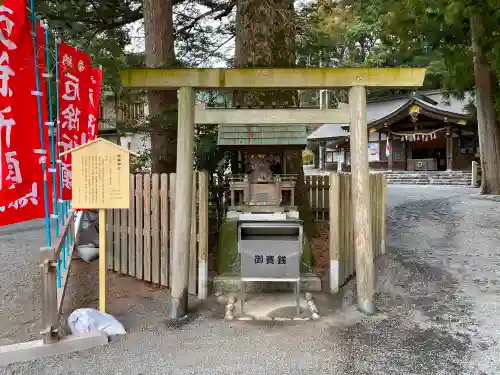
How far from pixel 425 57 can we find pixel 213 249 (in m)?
17.6

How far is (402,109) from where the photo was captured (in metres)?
23.0

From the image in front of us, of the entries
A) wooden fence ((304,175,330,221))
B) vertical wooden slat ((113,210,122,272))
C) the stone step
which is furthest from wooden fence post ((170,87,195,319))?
the stone step

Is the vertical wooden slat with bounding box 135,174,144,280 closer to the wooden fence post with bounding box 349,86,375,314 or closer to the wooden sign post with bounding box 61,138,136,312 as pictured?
the wooden sign post with bounding box 61,138,136,312

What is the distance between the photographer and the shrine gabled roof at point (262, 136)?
6410mm

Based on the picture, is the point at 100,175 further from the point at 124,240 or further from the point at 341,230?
the point at 341,230

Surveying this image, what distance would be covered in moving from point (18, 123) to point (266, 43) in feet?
15.4

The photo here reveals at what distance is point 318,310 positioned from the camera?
470 cm

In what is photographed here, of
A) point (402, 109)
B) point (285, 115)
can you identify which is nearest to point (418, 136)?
point (402, 109)

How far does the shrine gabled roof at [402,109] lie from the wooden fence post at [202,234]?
16068 millimetres

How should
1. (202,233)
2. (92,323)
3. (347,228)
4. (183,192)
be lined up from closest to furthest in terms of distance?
(92,323)
(183,192)
(202,233)
(347,228)

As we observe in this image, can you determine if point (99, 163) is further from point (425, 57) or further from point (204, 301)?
point (425, 57)

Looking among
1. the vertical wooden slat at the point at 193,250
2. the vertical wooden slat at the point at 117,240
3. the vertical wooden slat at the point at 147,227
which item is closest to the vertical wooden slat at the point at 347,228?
the vertical wooden slat at the point at 193,250

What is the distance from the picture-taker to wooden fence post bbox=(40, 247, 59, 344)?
3.53 meters

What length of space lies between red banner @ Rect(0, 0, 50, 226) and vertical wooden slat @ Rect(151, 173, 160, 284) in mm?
1633
